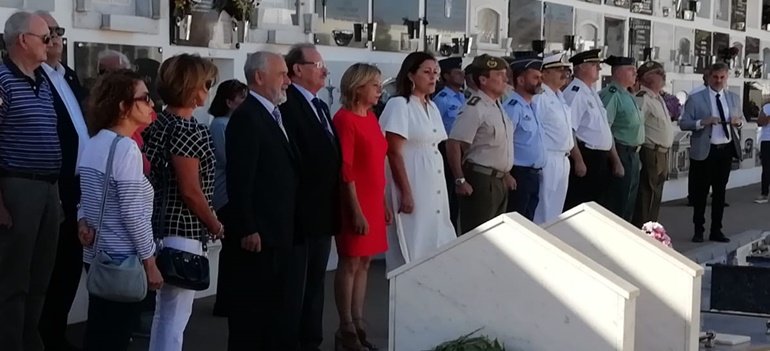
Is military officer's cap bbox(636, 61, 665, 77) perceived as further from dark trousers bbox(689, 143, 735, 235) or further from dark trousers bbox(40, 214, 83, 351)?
dark trousers bbox(40, 214, 83, 351)

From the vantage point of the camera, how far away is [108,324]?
4648mm

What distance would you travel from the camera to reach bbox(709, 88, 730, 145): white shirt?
11297mm

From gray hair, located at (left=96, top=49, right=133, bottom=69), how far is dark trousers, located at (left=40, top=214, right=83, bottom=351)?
38.1 inches

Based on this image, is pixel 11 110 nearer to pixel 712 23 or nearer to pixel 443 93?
pixel 443 93

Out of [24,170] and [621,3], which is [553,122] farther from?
[621,3]

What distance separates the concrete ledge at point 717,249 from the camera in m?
10.5

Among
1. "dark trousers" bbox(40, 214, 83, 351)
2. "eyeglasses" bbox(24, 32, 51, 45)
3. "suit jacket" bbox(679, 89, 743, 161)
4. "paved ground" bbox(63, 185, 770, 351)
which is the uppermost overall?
"eyeglasses" bbox(24, 32, 51, 45)

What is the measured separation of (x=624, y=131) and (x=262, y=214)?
505 centimetres

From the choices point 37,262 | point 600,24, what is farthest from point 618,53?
point 37,262

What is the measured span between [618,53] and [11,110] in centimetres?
994

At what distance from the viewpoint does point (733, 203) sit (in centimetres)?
1576

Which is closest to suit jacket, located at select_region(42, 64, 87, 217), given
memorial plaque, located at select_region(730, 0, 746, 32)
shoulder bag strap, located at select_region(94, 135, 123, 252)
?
shoulder bag strap, located at select_region(94, 135, 123, 252)

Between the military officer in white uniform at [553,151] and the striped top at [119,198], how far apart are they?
14.6ft

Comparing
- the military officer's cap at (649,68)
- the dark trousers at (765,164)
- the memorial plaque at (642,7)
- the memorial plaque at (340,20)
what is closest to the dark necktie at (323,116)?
the memorial plaque at (340,20)
